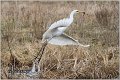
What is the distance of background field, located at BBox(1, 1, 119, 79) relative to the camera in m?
4.76

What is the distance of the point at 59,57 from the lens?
4867 millimetres

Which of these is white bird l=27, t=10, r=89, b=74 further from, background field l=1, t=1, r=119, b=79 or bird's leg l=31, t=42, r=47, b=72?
background field l=1, t=1, r=119, b=79

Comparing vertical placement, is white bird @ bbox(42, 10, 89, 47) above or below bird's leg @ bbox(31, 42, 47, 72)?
above

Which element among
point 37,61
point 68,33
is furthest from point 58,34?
point 68,33

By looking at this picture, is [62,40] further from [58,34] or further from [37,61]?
[37,61]

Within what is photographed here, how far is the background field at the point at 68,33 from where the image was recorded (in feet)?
15.6

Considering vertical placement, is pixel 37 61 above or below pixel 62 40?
below

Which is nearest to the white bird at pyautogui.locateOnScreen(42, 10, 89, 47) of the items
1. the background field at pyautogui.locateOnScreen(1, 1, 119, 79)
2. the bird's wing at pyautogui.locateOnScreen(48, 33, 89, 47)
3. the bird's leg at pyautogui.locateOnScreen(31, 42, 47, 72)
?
the bird's wing at pyautogui.locateOnScreen(48, 33, 89, 47)

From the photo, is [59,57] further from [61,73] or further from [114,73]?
[114,73]

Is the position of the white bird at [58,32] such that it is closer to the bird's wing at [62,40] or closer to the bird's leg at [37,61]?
the bird's wing at [62,40]

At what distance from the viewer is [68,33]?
5473 millimetres

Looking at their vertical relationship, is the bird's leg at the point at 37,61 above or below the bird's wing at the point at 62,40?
below

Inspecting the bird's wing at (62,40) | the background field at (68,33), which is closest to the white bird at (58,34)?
the bird's wing at (62,40)

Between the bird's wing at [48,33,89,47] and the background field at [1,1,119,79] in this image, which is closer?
the bird's wing at [48,33,89,47]
